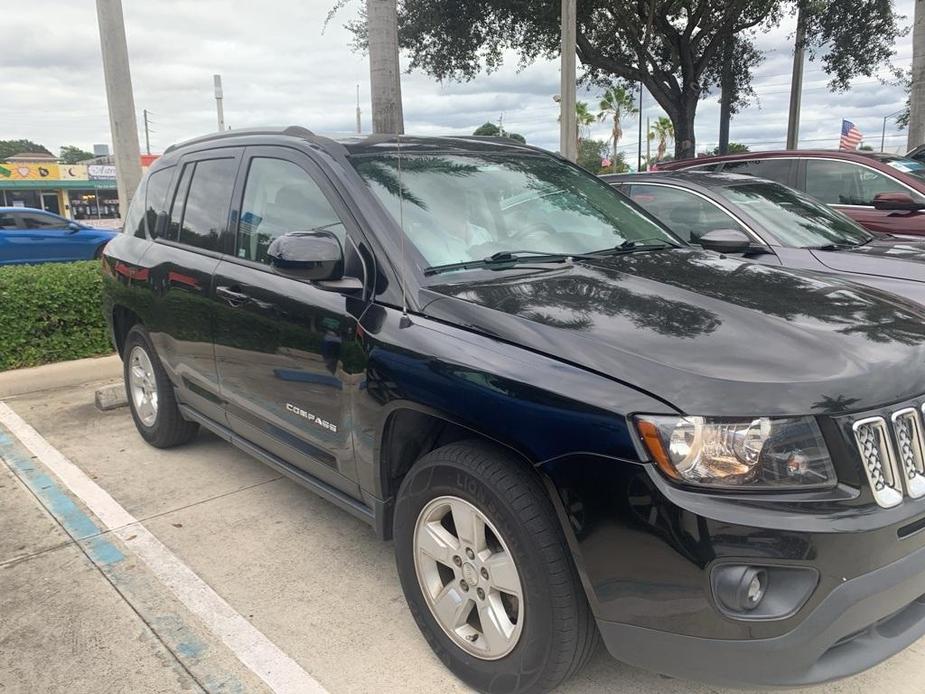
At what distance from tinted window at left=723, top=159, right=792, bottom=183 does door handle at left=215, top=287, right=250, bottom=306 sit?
574 centimetres

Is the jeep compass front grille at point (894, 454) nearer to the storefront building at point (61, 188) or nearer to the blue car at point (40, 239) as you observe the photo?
the blue car at point (40, 239)

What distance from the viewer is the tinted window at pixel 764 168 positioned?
299 inches

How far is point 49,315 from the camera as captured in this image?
646 centimetres

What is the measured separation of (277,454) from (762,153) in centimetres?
641

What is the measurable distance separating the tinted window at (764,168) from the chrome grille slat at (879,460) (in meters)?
6.15

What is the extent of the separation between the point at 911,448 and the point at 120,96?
8.98 meters

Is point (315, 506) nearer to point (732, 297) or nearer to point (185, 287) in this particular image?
point (185, 287)

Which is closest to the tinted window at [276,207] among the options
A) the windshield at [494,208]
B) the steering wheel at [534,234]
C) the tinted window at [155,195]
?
the windshield at [494,208]

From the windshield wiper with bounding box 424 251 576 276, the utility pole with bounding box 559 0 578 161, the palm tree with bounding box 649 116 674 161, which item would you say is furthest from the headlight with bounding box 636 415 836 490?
the palm tree with bounding box 649 116 674 161

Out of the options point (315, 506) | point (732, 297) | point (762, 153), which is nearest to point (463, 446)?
point (732, 297)

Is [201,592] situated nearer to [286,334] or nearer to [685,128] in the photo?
[286,334]

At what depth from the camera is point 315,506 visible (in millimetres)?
3951

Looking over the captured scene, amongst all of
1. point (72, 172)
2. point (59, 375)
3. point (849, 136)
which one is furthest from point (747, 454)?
point (72, 172)

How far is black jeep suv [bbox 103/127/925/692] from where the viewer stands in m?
1.85
